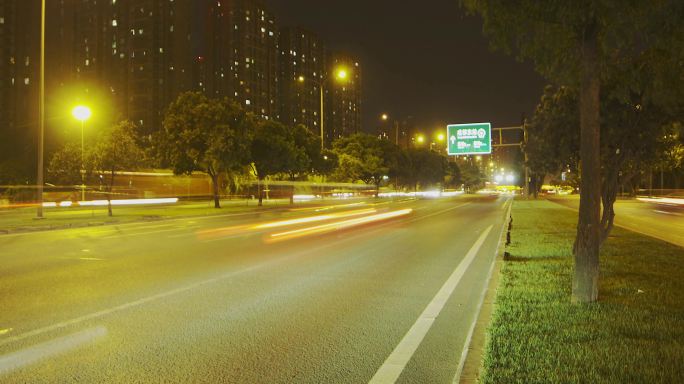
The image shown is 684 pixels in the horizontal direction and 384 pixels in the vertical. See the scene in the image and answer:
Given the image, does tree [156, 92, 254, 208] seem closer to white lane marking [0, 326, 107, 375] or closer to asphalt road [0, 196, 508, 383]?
asphalt road [0, 196, 508, 383]

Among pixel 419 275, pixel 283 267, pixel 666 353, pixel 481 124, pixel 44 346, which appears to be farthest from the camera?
pixel 481 124

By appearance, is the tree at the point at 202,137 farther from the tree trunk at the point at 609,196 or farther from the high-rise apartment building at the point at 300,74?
the high-rise apartment building at the point at 300,74

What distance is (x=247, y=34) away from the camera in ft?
504

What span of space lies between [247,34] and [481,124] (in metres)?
123

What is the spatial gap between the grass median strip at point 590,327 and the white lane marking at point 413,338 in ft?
2.54

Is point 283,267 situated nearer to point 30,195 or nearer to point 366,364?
point 366,364

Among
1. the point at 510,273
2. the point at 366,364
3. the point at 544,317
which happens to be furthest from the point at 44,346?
the point at 510,273

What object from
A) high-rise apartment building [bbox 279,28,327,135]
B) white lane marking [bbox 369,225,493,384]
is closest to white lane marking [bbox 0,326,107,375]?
white lane marking [bbox 369,225,493,384]

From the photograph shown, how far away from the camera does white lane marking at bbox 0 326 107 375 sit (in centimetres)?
501

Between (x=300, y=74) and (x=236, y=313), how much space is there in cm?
17176

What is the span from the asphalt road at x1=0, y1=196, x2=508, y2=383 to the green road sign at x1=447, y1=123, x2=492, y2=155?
31.4m

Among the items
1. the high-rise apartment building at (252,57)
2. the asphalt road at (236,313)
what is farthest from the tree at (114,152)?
the high-rise apartment building at (252,57)

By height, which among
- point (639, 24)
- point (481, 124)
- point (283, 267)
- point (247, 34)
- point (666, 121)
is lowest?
point (283, 267)

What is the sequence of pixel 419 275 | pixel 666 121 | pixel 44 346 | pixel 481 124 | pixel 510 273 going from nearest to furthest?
pixel 44 346 < pixel 666 121 < pixel 510 273 < pixel 419 275 < pixel 481 124
